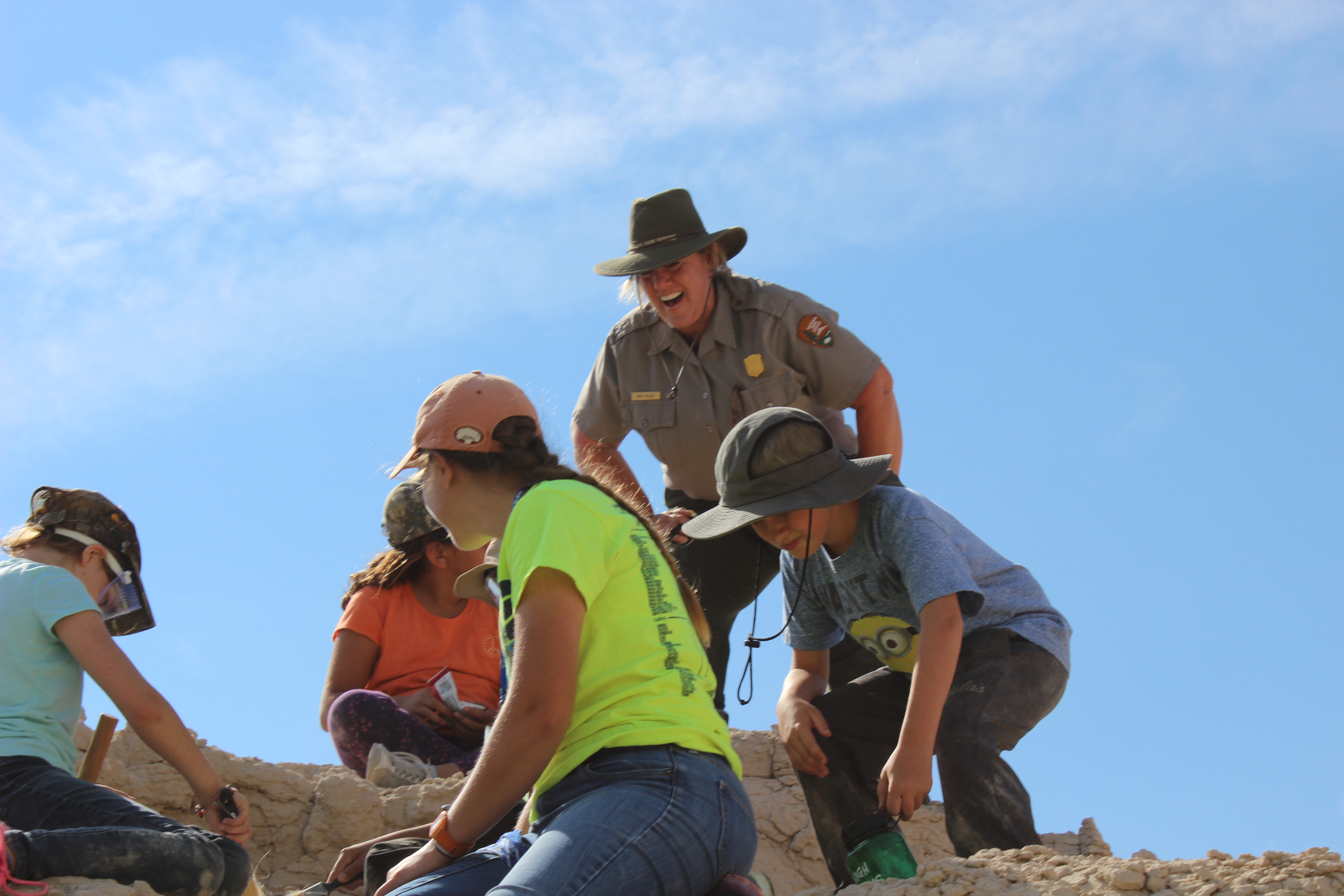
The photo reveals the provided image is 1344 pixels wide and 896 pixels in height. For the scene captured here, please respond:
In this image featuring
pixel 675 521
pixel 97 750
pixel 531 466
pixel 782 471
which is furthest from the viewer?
pixel 675 521

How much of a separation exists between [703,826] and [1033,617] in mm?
1414

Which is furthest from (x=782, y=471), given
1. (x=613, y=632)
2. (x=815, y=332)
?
(x=815, y=332)

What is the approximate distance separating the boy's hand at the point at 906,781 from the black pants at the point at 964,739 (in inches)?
8.1

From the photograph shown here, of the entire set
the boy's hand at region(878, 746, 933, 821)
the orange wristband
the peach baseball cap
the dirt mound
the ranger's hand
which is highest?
the ranger's hand

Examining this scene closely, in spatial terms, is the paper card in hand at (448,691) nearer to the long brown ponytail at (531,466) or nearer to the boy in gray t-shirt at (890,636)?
the boy in gray t-shirt at (890,636)

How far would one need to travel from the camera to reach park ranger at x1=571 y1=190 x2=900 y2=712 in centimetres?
452

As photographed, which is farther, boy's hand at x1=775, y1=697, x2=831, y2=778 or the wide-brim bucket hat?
the wide-brim bucket hat

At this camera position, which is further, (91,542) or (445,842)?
(91,542)

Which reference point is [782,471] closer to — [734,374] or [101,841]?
[734,374]

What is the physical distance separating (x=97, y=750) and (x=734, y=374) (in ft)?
7.88

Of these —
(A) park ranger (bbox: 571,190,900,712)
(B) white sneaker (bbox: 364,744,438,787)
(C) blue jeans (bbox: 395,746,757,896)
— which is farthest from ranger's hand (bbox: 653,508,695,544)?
(C) blue jeans (bbox: 395,746,757,896)

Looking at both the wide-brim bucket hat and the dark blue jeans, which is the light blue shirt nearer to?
the dark blue jeans

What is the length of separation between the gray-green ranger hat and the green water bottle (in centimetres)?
76

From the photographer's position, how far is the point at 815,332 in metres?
4.57
